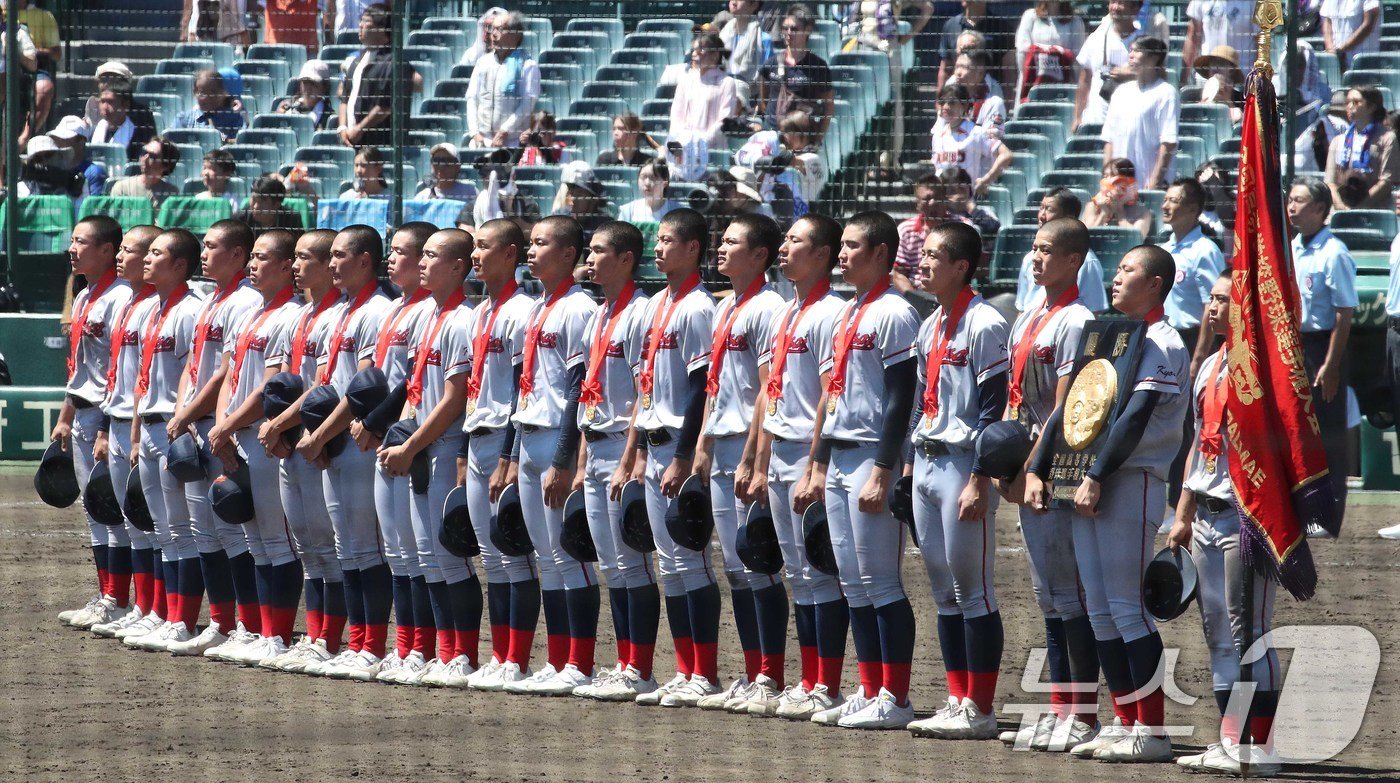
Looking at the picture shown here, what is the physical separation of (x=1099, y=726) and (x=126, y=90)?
38.2ft

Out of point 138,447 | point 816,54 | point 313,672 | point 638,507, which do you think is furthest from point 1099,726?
point 816,54

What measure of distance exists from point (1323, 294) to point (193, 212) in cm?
797

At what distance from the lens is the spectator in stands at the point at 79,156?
51.0 ft

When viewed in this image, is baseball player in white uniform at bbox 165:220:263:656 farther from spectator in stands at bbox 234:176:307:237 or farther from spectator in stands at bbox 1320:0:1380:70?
spectator in stands at bbox 1320:0:1380:70

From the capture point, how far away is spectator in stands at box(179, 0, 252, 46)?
665 inches

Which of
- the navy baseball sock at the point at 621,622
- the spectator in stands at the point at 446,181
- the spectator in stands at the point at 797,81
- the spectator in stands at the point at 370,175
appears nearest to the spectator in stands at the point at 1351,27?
the spectator in stands at the point at 797,81

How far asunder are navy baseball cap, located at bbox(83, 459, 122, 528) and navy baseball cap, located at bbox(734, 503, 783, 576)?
358cm

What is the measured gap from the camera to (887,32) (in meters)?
14.2

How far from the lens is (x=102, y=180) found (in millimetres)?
15594

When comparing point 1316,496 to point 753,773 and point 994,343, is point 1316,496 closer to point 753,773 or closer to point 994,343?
point 994,343

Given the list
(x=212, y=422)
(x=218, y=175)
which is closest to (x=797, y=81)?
(x=218, y=175)

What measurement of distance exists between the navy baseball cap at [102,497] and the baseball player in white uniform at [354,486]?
1500 millimetres

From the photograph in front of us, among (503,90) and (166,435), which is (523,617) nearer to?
(166,435)

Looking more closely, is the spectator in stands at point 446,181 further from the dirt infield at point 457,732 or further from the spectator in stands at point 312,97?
the dirt infield at point 457,732
